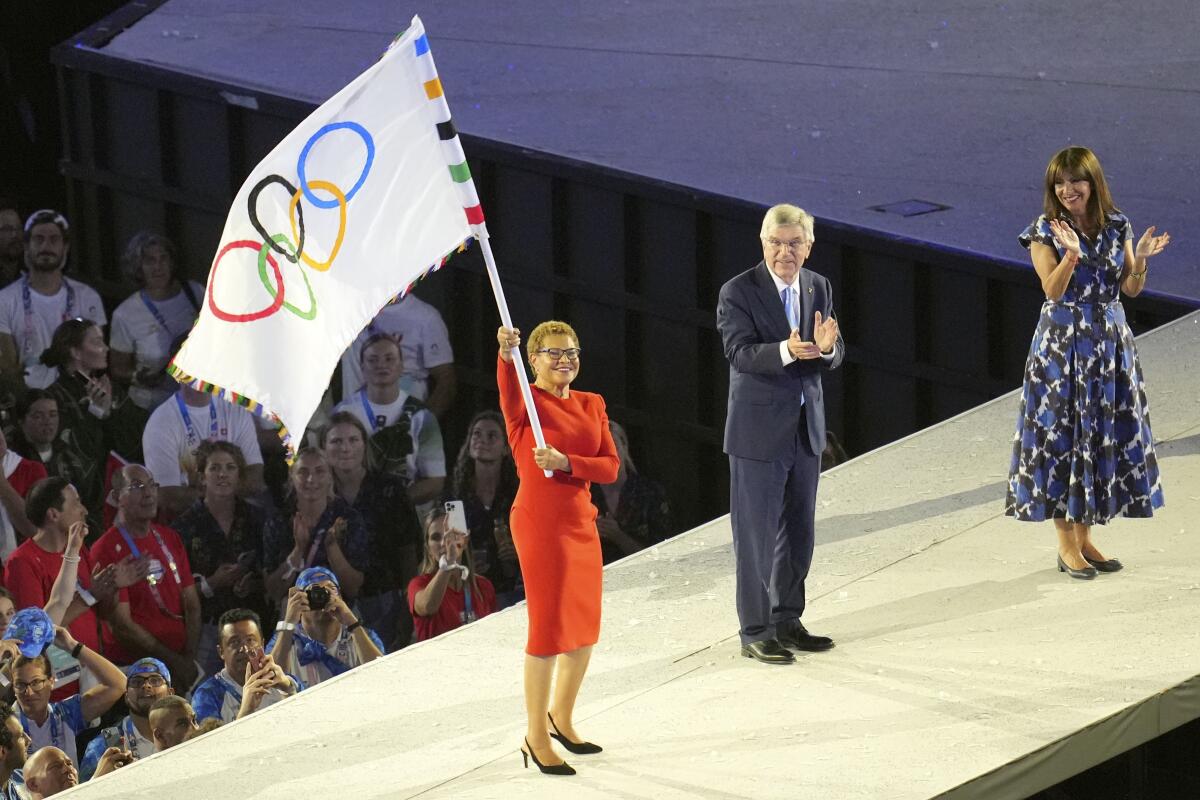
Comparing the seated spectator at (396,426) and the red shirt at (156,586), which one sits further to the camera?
the seated spectator at (396,426)

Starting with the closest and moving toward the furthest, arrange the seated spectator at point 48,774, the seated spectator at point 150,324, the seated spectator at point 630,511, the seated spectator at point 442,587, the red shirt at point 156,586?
the seated spectator at point 48,774, the seated spectator at point 442,587, the red shirt at point 156,586, the seated spectator at point 630,511, the seated spectator at point 150,324

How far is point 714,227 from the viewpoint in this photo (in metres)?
12.2

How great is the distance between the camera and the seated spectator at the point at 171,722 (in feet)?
25.6

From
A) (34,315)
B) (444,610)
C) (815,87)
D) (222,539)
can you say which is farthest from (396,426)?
(815,87)

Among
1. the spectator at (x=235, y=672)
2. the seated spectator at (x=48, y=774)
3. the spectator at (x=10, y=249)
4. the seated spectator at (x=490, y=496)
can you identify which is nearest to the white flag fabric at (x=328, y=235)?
the seated spectator at (x=48, y=774)

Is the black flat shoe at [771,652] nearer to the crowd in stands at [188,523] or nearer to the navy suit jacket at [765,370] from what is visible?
the navy suit jacket at [765,370]

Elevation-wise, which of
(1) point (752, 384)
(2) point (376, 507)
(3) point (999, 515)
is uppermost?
(1) point (752, 384)

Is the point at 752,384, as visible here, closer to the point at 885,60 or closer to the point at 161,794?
the point at 161,794

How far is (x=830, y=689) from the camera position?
6.67 meters

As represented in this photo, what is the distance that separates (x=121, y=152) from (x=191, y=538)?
5.67 metres

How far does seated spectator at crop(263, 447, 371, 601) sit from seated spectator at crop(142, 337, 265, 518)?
16.9 inches

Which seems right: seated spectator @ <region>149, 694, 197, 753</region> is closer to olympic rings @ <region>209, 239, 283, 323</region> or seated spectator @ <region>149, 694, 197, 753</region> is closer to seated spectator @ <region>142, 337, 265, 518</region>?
olympic rings @ <region>209, 239, 283, 323</region>

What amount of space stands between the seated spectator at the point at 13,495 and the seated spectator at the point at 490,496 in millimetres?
1993

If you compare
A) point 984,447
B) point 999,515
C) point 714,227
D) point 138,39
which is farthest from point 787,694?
point 138,39
